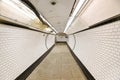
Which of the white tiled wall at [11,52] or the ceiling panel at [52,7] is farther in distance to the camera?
the ceiling panel at [52,7]

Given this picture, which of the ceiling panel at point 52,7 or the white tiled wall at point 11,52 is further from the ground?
the ceiling panel at point 52,7

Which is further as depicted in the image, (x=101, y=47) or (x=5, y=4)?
(x=5, y=4)

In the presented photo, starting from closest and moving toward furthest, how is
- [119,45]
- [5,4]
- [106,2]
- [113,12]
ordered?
[119,45] → [113,12] → [106,2] → [5,4]

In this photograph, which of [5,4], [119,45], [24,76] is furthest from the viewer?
[24,76]

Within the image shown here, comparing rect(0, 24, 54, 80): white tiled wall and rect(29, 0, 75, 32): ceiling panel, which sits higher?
rect(29, 0, 75, 32): ceiling panel

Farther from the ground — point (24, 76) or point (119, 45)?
point (119, 45)

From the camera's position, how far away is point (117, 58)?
1.79 metres

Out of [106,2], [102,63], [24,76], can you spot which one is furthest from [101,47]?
[24,76]

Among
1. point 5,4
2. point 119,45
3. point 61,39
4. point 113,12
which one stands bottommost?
point 61,39

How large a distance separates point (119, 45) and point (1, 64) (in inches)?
74.7

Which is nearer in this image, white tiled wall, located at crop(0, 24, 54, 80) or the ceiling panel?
white tiled wall, located at crop(0, 24, 54, 80)

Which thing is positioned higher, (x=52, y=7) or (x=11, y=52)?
(x=52, y=7)

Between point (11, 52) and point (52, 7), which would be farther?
point (52, 7)

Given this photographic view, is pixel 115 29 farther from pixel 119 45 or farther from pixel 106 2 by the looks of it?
pixel 106 2
